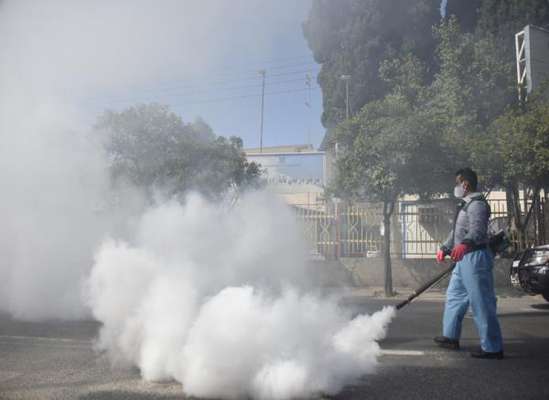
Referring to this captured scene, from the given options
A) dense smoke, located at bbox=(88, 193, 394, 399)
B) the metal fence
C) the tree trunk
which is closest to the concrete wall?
the metal fence

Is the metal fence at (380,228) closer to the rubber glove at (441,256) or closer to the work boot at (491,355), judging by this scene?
the rubber glove at (441,256)

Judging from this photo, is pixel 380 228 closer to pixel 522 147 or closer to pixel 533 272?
pixel 522 147

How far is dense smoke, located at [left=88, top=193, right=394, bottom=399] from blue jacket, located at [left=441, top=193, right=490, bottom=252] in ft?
3.68

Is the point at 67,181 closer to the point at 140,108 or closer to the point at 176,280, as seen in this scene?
the point at 140,108

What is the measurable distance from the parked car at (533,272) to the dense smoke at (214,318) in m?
4.59

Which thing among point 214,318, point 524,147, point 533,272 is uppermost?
point 524,147

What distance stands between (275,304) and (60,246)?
3976 mm

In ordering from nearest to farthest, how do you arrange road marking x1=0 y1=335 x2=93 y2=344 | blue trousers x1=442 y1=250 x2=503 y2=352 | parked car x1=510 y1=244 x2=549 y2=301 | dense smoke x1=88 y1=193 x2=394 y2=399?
dense smoke x1=88 y1=193 x2=394 y2=399 < blue trousers x1=442 y1=250 x2=503 y2=352 < road marking x1=0 y1=335 x2=93 y2=344 < parked car x1=510 y1=244 x2=549 y2=301

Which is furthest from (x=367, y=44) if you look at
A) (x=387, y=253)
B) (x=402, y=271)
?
(x=387, y=253)

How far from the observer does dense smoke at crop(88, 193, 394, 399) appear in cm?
349

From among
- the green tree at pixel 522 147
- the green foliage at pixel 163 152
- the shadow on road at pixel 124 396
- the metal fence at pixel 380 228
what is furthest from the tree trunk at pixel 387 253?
the shadow on road at pixel 124 396

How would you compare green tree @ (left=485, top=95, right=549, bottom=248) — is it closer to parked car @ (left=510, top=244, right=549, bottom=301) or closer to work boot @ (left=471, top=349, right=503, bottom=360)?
parked car @ (left=510, top=244, right=549, bottom=301)

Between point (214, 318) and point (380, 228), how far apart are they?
9.06m

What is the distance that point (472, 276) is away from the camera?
4.63m
